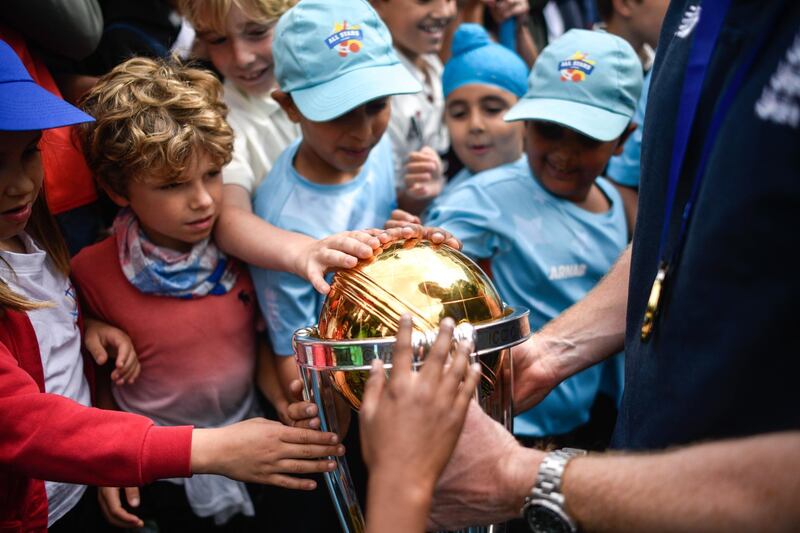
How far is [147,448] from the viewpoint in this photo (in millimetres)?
1613

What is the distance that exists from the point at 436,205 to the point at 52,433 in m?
1.59

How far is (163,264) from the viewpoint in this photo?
233cm

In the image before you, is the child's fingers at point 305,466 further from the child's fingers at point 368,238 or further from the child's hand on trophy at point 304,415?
the child's fingers at point 368,238

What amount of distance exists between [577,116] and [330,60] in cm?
90

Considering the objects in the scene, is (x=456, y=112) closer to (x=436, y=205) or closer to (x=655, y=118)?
(x=436, y=205)

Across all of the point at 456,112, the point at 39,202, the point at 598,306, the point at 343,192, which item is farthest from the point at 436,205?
the point at 39,202

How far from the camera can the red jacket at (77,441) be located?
1591 millimetres

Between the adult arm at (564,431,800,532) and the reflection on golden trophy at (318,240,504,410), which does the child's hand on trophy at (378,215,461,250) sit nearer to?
the reflection on golden trophy at (318,240,504,410)

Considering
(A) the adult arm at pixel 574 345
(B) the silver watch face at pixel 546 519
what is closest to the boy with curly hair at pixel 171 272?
(A) the adult arm at pixel 574 345

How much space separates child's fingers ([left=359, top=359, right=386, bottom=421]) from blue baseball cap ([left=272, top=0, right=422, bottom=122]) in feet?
4.27

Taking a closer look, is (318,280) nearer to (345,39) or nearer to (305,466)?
(305,466)

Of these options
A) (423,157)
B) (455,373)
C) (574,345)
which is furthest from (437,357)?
(423,157)

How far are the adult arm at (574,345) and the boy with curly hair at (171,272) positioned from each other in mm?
962

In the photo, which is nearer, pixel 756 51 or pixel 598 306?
pixel 756 51
